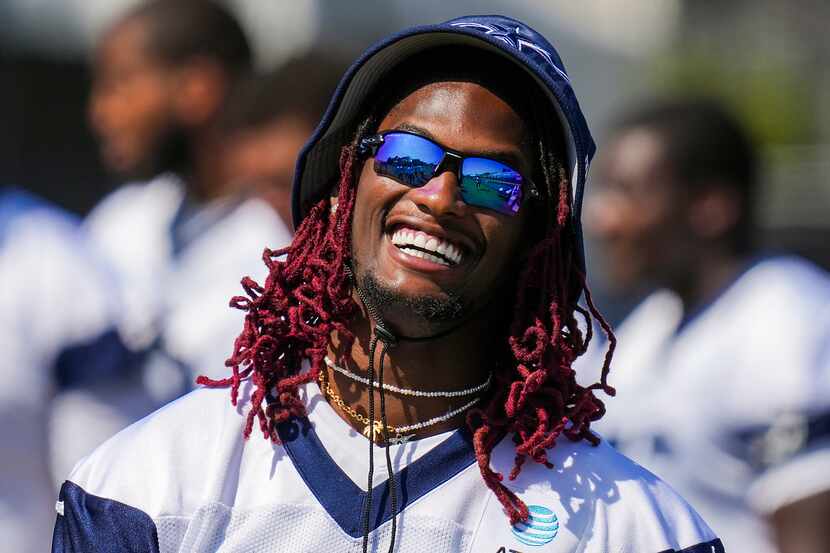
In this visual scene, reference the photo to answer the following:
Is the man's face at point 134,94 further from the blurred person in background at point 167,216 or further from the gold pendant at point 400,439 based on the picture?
the gold pendant at point 400,439

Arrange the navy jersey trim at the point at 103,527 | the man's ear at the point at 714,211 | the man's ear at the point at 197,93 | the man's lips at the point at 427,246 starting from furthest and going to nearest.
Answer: the man's ear at the point at 197,93, the man's ear at the point at 714,211, the man's lips at the point at 427,246, the navy jersey trim at the point at 103,527

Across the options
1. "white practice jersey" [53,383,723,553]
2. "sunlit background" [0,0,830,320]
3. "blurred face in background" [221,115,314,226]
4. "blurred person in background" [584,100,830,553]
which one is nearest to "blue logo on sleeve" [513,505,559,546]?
"white practice jersey" [53,383,723,553]

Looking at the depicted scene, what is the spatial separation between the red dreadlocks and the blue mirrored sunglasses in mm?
128

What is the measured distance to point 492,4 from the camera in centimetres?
1277

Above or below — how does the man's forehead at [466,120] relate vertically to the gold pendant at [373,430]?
above

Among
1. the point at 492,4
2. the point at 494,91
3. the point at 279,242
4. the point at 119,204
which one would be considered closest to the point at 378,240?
the point at 494,91

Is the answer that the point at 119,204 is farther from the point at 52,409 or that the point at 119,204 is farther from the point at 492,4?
the point at 492,4

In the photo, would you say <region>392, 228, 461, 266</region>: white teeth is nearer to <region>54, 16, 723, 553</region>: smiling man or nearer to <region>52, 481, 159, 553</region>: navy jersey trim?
<region>54, 16, 723, 553</region>: smiling man

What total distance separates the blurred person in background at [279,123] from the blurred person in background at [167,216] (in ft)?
0.32

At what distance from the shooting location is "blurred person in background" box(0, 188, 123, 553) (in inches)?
164

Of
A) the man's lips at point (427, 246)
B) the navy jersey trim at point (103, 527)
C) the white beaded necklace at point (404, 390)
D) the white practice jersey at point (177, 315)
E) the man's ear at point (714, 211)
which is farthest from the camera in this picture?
the man's ear at point (714, 211)

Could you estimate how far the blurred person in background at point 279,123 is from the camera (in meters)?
5.35

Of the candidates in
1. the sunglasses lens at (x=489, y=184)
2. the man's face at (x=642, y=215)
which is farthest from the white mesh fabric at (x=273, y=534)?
the man's face at (x=642, y=215)

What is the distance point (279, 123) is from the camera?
5.43 meters
